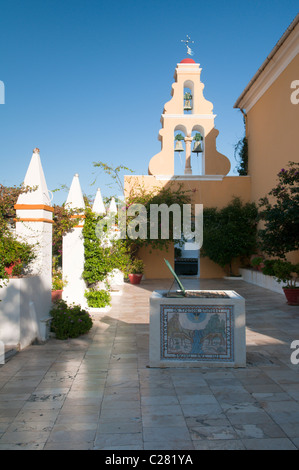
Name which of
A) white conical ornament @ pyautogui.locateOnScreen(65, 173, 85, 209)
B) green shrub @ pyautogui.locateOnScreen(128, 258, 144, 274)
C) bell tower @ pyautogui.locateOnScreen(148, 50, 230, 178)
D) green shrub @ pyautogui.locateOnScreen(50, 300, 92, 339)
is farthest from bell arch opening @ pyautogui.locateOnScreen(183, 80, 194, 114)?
green shrub @ pyautogui.locateOnScreen(50, 300, 92, 339)

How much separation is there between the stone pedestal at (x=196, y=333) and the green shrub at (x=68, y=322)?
1802 mm

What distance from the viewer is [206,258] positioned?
15375 millimetres

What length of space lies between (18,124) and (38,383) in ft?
15.9

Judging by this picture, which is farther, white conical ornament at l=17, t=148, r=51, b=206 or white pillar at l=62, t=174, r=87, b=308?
white pillar at l=62, t=174, r=87, b=308

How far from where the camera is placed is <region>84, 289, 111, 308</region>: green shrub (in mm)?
8078

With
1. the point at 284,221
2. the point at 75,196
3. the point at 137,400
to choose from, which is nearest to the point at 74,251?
the point at 75,196

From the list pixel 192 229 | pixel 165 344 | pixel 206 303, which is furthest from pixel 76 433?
pixel 192 229

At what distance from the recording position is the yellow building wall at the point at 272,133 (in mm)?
10992

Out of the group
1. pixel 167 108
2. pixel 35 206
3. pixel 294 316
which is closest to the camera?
pixel 35 206

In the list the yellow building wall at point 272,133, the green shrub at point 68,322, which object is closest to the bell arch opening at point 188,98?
the yellow building wall at point 272,133

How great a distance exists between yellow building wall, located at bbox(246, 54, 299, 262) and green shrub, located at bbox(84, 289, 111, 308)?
19.2ft

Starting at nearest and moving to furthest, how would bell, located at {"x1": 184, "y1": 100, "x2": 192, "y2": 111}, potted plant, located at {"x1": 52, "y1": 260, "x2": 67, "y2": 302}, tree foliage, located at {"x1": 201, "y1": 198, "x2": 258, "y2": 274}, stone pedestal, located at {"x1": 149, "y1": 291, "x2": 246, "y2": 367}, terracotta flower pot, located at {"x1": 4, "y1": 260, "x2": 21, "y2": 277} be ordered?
stone pedestal, located at {"x1": 149, "y1": 291, "x2": 246, "y2": 367}
terracotta flower pot, located at {"x1": 4, "y1": 260, "x2": 21, "y2": 277}
potted plant, located at {"x1": 52, "y1": 260, "x2": 67, "y2": 302}
tree foliage, located at {"x1": 201, "y1": 198, "x2": 258, "y2": 274}
bell, located at {"x1": 184, "y1": 100, "x2": 192, "y2": 111}

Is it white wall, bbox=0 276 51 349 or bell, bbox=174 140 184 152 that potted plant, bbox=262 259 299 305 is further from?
bell, bbox=174 140 184 152
